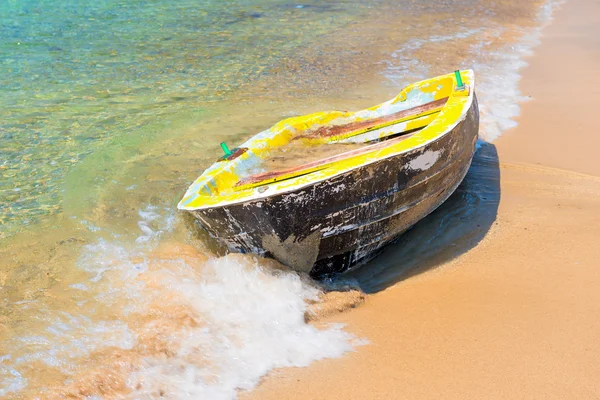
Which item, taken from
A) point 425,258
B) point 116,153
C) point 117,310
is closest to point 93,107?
point 116,153

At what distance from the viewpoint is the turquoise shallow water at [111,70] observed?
20.6 feet

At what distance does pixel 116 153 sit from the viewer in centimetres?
650

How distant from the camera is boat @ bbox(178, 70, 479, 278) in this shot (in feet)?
13.0

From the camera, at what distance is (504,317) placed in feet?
12.8

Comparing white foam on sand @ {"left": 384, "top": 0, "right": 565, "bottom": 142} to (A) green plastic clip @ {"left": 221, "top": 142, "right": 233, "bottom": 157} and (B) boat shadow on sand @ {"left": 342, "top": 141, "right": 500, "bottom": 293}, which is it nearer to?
(B) boat shadow on sand @ {"left": 342, "top": 141, "right": 500, "bottom": 293}

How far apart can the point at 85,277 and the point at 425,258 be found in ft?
8.32

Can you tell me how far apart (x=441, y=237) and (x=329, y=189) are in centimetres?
142

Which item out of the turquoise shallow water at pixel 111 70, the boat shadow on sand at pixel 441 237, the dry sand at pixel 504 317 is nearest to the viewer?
the dry sand at pixel 504 317

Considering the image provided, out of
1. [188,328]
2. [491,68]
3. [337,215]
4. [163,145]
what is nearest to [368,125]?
[337,215]

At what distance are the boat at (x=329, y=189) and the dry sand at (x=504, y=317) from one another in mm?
462

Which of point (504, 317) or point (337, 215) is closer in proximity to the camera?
point (504, 317)

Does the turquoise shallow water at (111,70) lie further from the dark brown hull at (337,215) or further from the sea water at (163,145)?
the dark brown hull at (337,215)

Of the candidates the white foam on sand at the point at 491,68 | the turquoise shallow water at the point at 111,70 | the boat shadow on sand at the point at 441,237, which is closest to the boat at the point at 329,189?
the boat shadow on sand at the point at 441,237

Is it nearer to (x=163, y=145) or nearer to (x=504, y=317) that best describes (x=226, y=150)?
(x=163, y=145)
